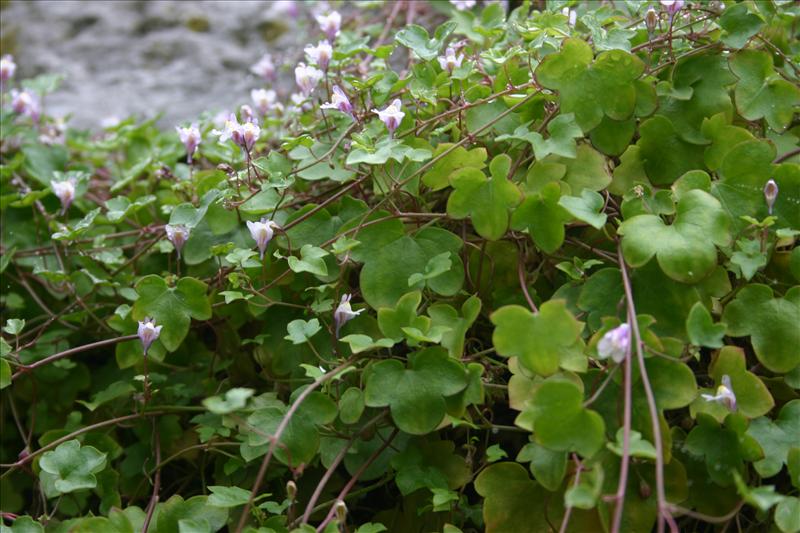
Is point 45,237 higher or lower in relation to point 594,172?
lower

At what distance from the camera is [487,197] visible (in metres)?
1.13

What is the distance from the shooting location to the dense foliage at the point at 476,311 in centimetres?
98

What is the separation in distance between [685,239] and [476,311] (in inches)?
11.8

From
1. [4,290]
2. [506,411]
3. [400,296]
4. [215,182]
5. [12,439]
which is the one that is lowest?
[12,439]

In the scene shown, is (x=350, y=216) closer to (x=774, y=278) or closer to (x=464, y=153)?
(x=464, y=153)

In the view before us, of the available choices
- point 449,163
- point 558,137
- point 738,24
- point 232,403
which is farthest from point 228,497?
point 738,24

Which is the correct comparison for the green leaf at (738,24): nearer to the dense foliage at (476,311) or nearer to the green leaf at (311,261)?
the dense foliage at (476,311)

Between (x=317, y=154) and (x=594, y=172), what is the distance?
1.62ft

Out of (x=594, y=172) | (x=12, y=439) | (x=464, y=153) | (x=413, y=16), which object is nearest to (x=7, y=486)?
(x=12, y=439)

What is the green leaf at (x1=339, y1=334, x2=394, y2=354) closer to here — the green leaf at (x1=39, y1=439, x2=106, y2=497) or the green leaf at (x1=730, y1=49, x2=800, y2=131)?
the green leaf at (x1=39, y1=439, x2=106, y2=497)

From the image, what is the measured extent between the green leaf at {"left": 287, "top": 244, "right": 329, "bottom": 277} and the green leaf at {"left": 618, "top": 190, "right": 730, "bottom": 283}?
0.45 m

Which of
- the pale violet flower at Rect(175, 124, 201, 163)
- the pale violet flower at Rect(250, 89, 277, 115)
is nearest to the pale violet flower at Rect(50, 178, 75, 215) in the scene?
the pale violet flower at Rect(175, 124, 201, 163)

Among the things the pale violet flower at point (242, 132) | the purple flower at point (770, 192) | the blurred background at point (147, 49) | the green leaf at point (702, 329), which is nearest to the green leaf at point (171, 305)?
the pale violet flower at point (242, 132)

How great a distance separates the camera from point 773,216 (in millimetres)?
1096
